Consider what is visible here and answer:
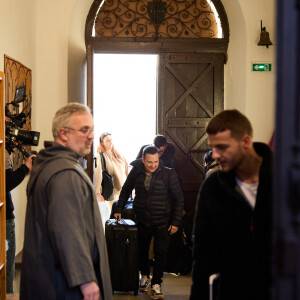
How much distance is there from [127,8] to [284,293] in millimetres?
6907

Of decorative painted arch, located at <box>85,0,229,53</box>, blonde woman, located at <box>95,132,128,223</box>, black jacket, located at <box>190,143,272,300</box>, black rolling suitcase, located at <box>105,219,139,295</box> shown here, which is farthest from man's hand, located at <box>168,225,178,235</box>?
decorative painted arch, located at <box>85,0,229,53</box>

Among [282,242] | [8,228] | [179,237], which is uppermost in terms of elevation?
[282,242]

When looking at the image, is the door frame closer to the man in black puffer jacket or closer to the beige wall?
the beige wall

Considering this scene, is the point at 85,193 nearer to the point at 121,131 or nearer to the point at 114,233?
the point at 114,233

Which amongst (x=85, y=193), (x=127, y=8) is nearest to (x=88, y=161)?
(x=127, y=8)

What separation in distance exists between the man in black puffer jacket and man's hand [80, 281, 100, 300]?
2815 mm

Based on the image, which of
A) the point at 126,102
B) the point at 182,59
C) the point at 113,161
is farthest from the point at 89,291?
the point at 126,102

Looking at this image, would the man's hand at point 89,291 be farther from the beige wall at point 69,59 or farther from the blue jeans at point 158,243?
the beige wall at point 69,59

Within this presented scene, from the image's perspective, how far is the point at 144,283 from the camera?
550cm

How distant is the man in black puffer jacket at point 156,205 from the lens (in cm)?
513

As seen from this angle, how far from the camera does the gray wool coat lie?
2268 millimetres

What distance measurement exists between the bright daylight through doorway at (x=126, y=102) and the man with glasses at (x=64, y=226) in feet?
28.1

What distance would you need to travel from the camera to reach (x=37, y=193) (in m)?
2.37

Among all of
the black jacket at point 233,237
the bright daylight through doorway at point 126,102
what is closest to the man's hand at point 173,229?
the black jacket at point 233,237
